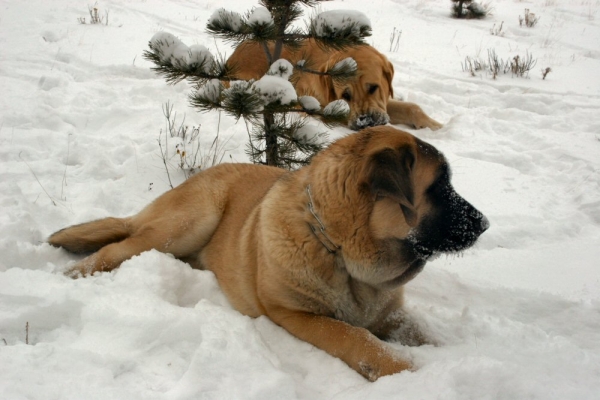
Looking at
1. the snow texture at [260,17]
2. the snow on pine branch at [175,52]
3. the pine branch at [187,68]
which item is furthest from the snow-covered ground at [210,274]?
the snow texture at [260,17]

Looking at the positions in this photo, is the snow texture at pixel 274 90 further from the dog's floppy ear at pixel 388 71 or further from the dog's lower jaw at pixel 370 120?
the dog's floppy ear at pixel 388 71

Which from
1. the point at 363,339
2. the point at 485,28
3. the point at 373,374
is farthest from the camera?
the point at 485,28

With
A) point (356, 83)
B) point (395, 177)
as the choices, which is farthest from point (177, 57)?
point (356, 83)

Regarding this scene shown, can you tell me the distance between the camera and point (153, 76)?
8109 mm

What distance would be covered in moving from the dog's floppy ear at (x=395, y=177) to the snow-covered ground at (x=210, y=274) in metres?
0.84

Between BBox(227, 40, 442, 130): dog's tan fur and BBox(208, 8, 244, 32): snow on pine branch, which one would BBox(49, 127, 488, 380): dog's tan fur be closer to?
BBox(208, 8, 244, 32): snow on pine branch

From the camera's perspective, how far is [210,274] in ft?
12.5

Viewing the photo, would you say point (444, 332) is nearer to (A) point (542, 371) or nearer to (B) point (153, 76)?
(A) point (542, 371)

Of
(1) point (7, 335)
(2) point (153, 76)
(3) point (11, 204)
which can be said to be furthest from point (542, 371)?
(2) point (153, 76)

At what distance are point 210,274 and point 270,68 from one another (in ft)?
6.53

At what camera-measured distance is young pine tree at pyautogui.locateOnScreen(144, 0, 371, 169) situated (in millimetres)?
4188

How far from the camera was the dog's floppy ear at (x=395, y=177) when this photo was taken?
2604 mm

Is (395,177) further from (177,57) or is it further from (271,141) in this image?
(271,141)

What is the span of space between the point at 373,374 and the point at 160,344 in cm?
116
